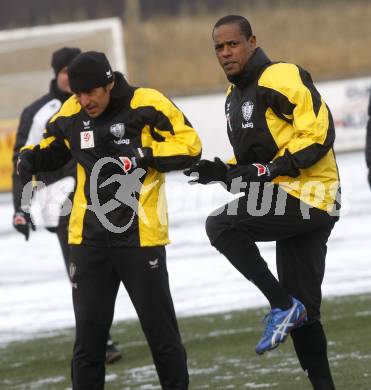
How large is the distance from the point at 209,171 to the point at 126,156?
44 cm

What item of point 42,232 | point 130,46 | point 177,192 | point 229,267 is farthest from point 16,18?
point 229,267

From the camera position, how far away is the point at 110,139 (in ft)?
17.5

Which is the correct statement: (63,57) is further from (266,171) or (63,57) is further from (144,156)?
(266,171)

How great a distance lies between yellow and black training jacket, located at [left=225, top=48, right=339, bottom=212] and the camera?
4.97 meters

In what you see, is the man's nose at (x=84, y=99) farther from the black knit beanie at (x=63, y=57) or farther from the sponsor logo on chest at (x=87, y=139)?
Answer: the black knit beanie at (x=63, y=57)

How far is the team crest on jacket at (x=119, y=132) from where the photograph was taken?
5305mm

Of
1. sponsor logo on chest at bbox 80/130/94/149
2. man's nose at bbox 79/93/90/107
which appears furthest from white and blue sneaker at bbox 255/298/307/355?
man's nose at bbox 79/93/90/107

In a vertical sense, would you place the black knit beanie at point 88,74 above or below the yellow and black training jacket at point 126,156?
above

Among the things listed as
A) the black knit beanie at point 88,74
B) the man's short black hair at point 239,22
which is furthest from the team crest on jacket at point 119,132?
the man's short black hair at point 239,22

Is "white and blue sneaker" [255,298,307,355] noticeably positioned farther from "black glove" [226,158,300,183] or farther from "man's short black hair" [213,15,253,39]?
"man's short black hair" [213,15,253,39]

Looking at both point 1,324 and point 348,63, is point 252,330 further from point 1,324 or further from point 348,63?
point 348,63

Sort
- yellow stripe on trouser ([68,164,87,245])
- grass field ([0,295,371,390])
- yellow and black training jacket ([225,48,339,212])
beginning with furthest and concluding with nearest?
grass field ([0,295,371,390])
yellow stripe on trouser ([68,164,87,245])
yellow and black training jacket ([225,48,339,212])

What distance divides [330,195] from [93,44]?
68.9ft

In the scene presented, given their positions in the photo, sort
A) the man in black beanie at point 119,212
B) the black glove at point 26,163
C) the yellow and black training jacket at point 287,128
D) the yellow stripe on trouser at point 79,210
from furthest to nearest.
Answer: the black glove at point 26,163 → the yellow stripe on trouser at point 79,210 → the man in black beanie at point 119,212 → the yellow and black training jacket at point 287,128
